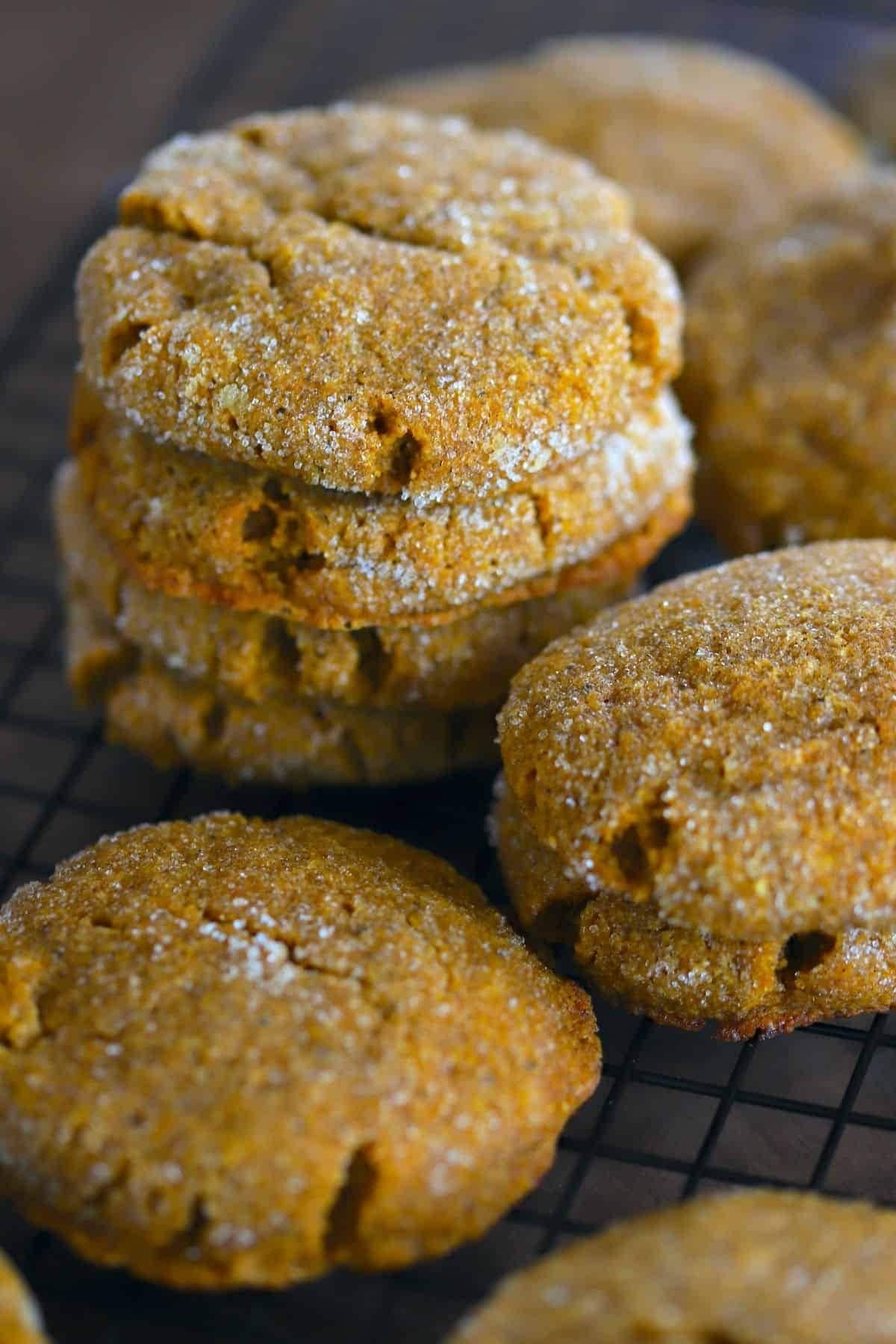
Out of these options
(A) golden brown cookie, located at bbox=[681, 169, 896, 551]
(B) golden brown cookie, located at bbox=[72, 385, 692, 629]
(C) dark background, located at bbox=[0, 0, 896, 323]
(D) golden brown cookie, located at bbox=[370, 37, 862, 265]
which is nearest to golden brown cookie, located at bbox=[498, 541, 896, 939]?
(B) golden brown cookie, located at bbox=[72, 385, 692, 629]

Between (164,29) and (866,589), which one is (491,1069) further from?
(164,29)

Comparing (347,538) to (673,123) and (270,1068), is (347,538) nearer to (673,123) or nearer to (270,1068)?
(270,1068)

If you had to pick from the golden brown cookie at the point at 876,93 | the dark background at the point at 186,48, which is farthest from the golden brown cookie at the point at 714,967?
the dark background at the point at 186,48

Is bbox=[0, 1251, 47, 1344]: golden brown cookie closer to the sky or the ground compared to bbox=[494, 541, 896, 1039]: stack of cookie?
closer to the ground

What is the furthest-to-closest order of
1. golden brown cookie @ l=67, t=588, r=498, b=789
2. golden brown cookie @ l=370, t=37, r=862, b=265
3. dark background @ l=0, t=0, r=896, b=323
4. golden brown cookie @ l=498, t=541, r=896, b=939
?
dark background @ l=0, t=0, r=896, b=323
golden brown cookie @ l=370, t=37, r=862, b=265
golden brown cookie @ l=67, t=588, r=498, b=789
golden brown cookie @ l=498, t=541, r=896, b=939

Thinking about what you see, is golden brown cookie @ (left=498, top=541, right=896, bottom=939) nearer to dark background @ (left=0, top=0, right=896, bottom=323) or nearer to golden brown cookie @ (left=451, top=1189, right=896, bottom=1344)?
golden brown cookie @ (left=451, top=1189, right=896, bottom=1344)

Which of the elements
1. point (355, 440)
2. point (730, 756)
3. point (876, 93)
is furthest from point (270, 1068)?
point (876, 93)
